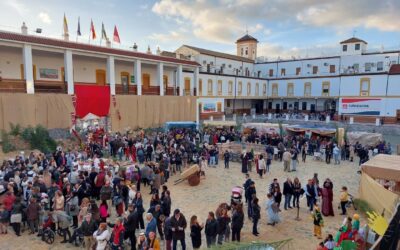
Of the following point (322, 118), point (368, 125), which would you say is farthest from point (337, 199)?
point (322, 118)

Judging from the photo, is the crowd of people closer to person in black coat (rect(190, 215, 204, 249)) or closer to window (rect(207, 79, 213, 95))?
person in black coat (rect(190, 215, 204, 249))

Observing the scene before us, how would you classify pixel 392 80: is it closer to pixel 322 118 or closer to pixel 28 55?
pixel 322 118

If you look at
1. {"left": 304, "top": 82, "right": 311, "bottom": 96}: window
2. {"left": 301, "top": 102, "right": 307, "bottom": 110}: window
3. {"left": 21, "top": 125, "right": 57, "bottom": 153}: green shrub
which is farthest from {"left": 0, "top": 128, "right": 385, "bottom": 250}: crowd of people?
{"left": 301, "top": 102, "right": 307, "bottom": 110}: window

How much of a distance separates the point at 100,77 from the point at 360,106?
32.2 metres

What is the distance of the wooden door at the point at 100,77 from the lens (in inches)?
1021

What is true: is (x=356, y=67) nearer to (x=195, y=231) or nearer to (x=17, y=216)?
(x=195, y=231)

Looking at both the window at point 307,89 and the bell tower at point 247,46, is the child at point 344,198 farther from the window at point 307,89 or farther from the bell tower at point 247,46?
the bell tower at point 247,46

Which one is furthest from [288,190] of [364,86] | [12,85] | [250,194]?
[364,86]

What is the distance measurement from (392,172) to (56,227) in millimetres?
12133

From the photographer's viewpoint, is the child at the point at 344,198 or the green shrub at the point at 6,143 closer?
the child at the point at 344,198

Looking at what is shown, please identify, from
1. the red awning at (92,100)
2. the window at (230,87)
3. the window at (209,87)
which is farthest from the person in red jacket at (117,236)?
the window at (230,87)

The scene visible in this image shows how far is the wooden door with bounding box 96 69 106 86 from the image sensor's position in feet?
85.0

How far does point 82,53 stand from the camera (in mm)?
21797

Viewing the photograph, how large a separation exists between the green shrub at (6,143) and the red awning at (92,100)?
16.3 ft
